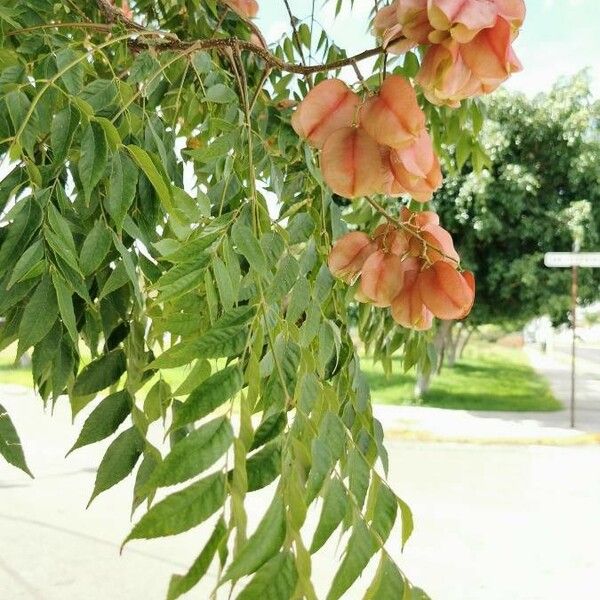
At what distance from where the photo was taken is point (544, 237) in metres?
5.89

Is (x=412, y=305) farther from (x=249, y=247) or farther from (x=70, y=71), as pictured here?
(x=70, y=71)

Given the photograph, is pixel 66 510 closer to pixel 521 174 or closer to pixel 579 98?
pixel 521 174

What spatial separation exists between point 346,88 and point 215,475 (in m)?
0.30

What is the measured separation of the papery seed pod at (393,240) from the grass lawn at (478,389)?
3.46 m

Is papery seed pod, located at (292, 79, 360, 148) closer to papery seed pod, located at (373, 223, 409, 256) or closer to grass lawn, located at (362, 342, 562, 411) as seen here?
papery seed pod, located at (373, 223, 409, 256)

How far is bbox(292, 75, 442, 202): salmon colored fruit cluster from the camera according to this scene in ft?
1.59

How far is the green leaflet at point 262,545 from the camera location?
34cm

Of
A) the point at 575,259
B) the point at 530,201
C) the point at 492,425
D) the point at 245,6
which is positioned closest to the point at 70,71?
the point at 245,6

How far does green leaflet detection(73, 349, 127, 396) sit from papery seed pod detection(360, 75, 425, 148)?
270mm

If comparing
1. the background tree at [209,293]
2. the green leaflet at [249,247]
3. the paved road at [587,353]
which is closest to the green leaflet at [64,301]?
the background tree at [209,293]

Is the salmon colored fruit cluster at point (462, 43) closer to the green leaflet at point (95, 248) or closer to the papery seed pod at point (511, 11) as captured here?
the papery seed pod at point (511, 11)

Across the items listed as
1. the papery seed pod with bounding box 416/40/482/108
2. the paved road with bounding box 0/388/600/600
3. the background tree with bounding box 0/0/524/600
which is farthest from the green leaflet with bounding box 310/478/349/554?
the paved road with bounding box 0/388/600/600

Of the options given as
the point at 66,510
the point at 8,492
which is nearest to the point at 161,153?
the point at 66,510

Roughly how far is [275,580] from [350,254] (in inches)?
13.5
